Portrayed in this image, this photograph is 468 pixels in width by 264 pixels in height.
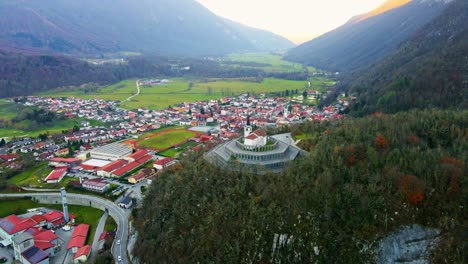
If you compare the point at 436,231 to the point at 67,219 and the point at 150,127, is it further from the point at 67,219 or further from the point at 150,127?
the point at 150,127

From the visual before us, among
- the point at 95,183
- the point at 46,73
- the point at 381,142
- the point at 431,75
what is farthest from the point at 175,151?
the point at 46,73

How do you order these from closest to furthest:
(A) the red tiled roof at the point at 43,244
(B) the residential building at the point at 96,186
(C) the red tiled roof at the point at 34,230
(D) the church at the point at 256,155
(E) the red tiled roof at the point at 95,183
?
(A) the red tiled roof at the point at 43,244 → (D) the church at the point at 256,155 → (C) the red tiled roof at the point at 34,230 → (B) the residential building at the point at 96,186 → (E) the red tiled roof at the point at 95,183

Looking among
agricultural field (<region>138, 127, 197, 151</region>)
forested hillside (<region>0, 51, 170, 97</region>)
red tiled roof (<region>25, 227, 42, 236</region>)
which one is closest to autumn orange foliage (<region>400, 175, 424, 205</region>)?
red tiled roof (<region>25, 227, 42, 236</region>)

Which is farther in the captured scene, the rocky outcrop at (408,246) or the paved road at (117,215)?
the paved road at (117,215)

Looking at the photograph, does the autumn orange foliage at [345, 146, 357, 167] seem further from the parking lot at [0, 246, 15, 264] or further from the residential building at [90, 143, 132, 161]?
the residential building at [90, 143, 132, 161]

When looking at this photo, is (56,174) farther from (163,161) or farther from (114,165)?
(163,161)

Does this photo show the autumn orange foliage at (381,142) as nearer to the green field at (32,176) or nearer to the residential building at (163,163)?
the residential building at (163,163)

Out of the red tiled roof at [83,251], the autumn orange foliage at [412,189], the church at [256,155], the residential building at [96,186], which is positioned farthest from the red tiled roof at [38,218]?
the autumn orange foliage at [412,189]
